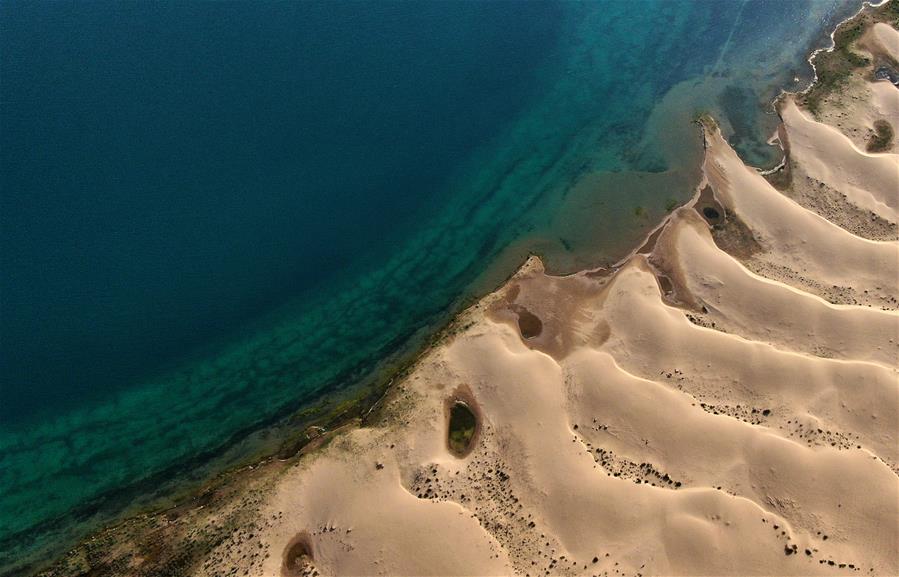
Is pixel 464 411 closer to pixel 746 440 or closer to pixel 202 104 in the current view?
Answer: pixel 746 440

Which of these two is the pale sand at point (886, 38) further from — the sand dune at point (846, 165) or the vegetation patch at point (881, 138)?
the sand dune at point (846, 165)

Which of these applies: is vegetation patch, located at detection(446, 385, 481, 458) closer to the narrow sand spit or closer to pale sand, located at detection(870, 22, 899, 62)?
the narrow sand spit

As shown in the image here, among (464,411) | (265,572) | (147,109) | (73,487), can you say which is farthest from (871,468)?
(147,109)

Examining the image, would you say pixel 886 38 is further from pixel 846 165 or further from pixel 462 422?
pixel 462 422

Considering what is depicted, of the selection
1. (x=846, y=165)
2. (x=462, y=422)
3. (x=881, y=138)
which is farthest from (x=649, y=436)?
(x=881, y=138)

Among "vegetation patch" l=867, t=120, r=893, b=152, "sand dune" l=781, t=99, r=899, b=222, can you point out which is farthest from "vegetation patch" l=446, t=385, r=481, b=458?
"vegetation patch" l=867, t=120, r=893, b=152
